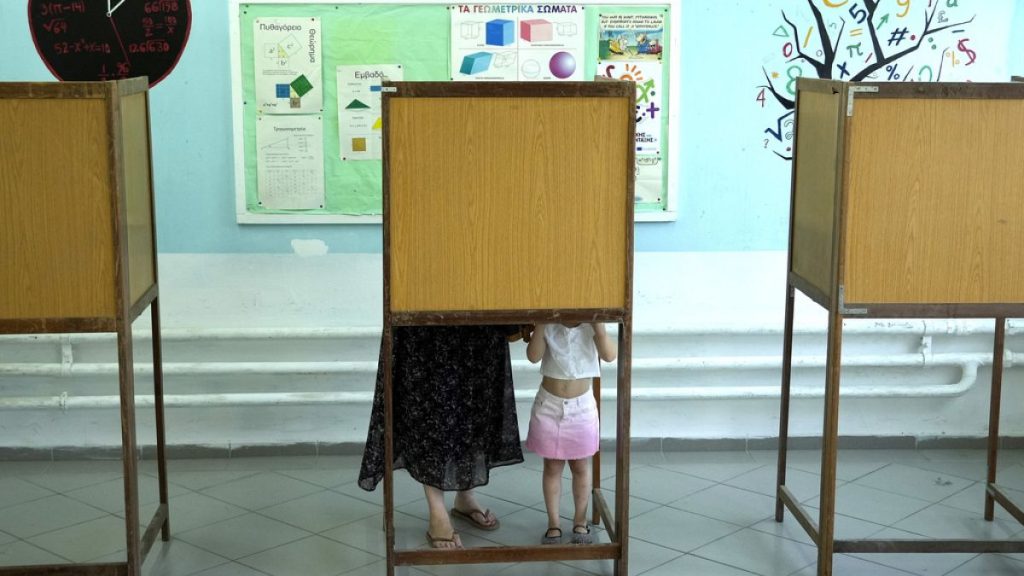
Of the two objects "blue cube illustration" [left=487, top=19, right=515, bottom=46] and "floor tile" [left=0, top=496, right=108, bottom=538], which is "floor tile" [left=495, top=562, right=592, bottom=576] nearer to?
"floor tile" [left=0, top=496, right=108, bottom=538]

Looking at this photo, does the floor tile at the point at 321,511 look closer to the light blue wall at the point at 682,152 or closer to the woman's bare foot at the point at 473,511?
the woman's bare foot at the point at 473,511

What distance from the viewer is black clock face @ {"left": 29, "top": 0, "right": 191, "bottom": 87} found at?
428cm

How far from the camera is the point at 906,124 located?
3.20 meters

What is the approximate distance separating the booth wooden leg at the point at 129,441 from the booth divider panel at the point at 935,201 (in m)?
2.03

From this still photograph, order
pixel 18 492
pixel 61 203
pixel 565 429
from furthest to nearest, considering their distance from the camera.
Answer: pixel 18 492 → pixel 565 429 → pixel 61 203

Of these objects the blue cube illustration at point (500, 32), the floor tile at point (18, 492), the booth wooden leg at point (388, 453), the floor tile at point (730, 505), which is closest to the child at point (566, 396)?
the booth wooden leg at point (388, 453)

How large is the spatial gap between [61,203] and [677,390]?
8.40 ft

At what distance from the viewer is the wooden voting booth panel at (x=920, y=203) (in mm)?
3189

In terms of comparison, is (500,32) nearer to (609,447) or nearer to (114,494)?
(609,447)

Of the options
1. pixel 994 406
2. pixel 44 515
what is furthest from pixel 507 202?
pixel 44 515

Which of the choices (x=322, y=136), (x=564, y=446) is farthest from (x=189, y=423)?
(x=564, y=446)

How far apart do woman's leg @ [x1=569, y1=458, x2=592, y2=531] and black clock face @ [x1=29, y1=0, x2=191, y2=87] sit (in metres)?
2.20

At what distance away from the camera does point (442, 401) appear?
3631mm

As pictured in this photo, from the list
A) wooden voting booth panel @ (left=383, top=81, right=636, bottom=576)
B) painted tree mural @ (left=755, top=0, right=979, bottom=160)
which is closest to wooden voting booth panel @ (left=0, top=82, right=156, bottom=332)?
wooden voting booth panel @ (left=383, top=81, right=636, bottom=576)
